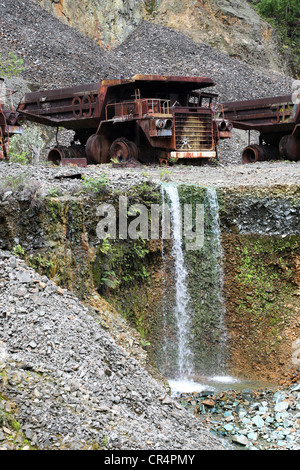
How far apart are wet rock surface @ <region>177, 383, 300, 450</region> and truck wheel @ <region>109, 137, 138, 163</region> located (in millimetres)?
7011

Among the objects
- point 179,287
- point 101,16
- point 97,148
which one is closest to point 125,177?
point 179,287

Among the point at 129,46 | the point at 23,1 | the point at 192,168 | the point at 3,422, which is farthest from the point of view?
the point at 129,46

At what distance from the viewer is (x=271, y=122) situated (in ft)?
57.0

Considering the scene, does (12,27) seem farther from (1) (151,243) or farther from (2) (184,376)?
(2) (184,376)

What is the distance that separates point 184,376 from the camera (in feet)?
35.9

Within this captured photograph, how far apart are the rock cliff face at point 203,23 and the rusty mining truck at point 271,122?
1487 centimetres

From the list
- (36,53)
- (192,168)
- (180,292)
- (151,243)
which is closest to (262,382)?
(180,292)

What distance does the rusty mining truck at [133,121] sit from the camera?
47.9 ft

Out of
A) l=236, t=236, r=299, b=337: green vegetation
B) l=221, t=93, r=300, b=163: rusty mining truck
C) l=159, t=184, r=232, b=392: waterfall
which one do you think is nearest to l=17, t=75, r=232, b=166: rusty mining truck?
l=221, t=93, r=300, b=163: rusty mining truck

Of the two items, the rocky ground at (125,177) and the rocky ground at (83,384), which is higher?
the rocky ground at (125,177)

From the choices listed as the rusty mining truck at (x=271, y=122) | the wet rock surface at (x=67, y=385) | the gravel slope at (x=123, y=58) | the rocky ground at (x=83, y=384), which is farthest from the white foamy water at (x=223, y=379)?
the gravel slope at (x=123, y=58)

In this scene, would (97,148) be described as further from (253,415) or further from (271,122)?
(253,415)

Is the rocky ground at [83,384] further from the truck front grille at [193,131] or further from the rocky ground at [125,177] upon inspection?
the truck front grille at [193,131]

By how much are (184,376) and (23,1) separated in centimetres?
2323
